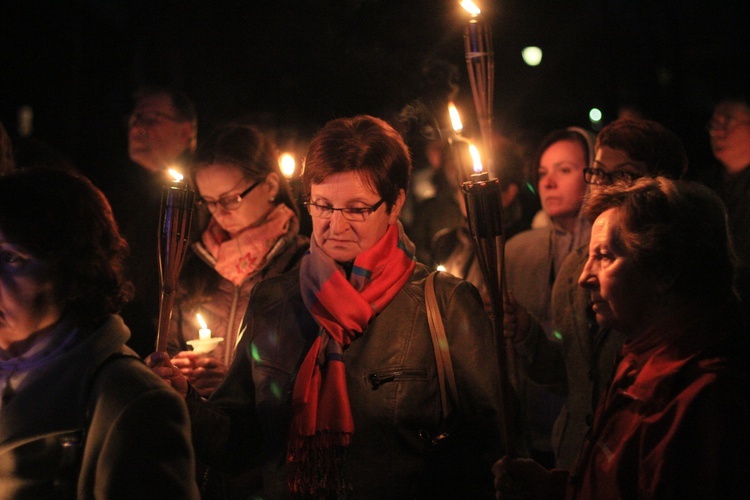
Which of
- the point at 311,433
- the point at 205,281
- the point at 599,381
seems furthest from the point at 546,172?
the point at 311,433

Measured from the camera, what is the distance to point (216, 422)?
2.99 metres

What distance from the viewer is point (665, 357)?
2.35 m

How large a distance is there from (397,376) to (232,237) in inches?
61.2

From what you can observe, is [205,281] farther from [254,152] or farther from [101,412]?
[101,412]

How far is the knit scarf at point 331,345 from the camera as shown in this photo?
293 centimetres

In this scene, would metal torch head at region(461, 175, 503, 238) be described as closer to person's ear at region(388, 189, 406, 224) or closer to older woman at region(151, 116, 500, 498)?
older woman at region(151, 116, 500, 498)

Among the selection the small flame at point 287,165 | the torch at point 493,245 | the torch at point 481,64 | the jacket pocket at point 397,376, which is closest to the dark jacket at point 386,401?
the jacket pocket at point 397,376

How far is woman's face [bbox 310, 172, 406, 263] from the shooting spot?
3.18m

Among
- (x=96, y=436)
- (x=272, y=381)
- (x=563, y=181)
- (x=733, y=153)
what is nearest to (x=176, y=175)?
(x=272, y=381)

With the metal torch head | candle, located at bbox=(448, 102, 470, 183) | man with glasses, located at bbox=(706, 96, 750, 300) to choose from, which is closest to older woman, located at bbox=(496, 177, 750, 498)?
the metal torch head

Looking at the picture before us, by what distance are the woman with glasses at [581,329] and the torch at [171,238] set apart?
1477mm

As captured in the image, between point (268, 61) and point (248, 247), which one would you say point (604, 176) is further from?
point (268, 61)

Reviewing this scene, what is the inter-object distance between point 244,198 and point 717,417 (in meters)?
2.66

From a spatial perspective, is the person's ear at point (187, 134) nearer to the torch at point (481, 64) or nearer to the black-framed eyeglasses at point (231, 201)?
the black-framed eyeglasses at point (231, 201)
